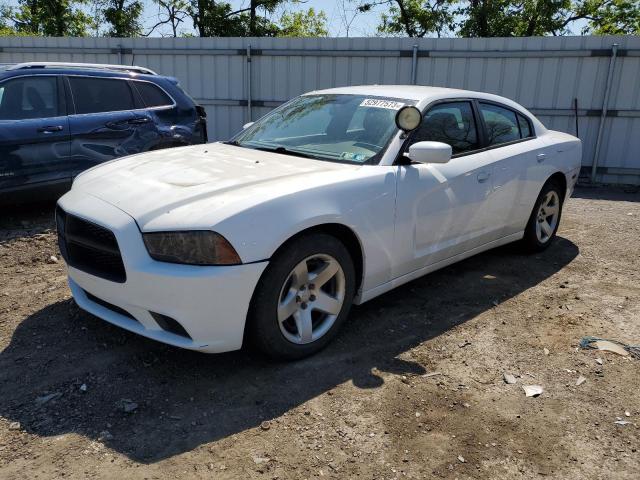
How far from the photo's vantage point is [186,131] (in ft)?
23.0

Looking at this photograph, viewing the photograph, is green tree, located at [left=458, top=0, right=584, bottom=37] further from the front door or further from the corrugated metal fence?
the front door

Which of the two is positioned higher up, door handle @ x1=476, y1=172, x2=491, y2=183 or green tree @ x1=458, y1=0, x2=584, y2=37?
Answer: green tree @ x1=458, y1=0, x2=584, y2=37

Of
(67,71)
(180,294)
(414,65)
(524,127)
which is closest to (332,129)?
(180,294)

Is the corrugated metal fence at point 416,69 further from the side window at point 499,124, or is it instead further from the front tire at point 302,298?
the front tire at point 302,298

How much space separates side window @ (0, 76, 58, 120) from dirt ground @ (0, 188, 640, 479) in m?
2.12

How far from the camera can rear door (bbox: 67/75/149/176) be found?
20.2 ft

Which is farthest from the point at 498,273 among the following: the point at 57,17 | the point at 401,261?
the point at 57,17

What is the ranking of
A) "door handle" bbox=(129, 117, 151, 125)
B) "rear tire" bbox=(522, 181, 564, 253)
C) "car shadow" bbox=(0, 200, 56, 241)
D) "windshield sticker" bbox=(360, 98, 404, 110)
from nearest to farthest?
"windshield sticker" bbox=(360, 98, 404, 110) → "rear tire" bbox=(522, 181, 564, 253) → "car shadow" bbox=(0, 200, 56, 241) → "door handle" bbox=(129, 117, 151, 125)

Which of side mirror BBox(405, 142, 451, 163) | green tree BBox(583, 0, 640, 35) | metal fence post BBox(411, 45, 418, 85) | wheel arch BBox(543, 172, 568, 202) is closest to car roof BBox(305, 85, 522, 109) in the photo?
side mirror BBox(405, 142, 451, 163)

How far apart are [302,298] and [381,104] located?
170 cm

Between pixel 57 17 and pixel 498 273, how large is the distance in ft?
83.1

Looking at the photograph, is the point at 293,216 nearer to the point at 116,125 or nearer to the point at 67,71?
the point at 116,125

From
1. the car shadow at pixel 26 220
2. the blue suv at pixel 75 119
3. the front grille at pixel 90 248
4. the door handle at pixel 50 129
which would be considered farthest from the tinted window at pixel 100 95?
the front grille at pixel 90 248

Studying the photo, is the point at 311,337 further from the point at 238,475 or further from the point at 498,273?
the point at 498,273
